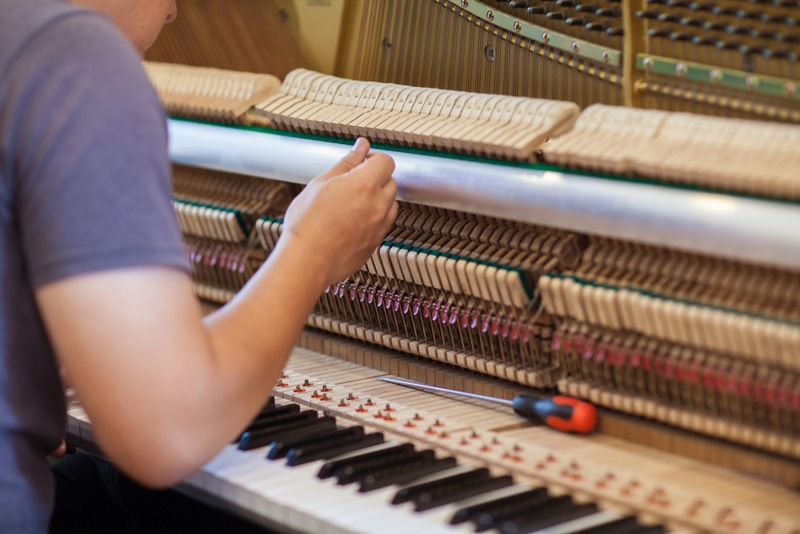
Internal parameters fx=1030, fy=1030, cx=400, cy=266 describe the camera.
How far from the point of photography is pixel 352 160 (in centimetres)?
221

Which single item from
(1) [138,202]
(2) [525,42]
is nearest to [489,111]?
(2) [525,42]

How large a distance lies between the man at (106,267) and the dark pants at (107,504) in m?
0.95

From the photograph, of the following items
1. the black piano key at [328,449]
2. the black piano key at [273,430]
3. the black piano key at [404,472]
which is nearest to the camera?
the black piano key at [404,472]

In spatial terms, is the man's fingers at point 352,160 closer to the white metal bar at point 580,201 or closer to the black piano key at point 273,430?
the white metal bar at point 580,201

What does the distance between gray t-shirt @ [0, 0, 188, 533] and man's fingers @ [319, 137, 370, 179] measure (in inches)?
24.5

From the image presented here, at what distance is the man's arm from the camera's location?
1.42 meters

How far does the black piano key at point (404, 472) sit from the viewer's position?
1.89 meters

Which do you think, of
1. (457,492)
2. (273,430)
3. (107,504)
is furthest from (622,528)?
(107,504)

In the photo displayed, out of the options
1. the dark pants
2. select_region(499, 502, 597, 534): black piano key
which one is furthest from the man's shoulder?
the dark pants

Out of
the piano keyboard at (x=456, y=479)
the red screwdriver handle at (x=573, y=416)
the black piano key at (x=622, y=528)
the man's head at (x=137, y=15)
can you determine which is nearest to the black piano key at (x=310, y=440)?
the piano keyboard at (x=456, y=479)

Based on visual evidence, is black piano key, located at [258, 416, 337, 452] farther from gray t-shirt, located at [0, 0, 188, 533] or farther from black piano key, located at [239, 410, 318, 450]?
gray t-shirt, located at [0, 0, 188, 533]

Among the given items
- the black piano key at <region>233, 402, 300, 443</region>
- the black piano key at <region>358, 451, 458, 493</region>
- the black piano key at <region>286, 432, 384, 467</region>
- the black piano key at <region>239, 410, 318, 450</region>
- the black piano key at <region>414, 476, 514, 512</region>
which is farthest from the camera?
the black piano key at <region>233, 402, 300, 443</region>

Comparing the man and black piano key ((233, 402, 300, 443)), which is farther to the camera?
black piano key ((233, 402, 300, 443))

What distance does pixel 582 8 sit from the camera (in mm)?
2250
